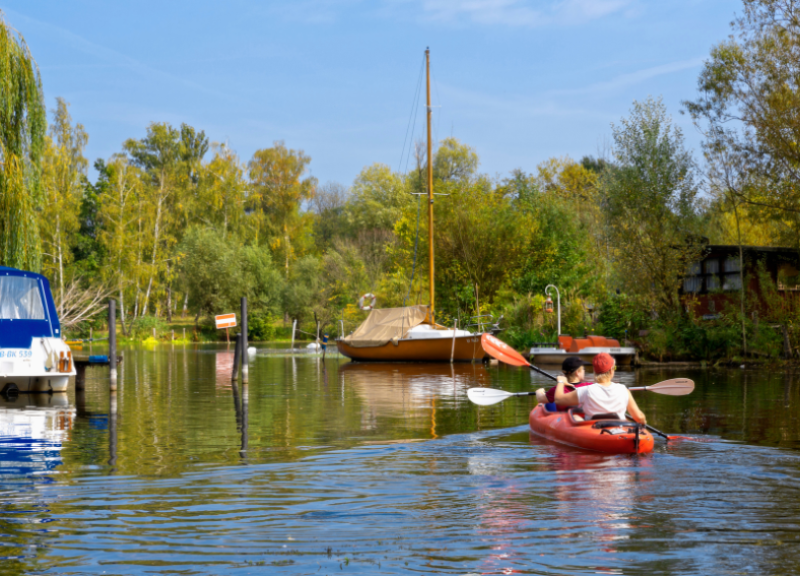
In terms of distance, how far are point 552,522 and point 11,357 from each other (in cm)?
1581

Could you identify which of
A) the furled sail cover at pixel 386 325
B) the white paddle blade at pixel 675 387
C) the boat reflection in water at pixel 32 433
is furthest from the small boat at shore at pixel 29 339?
the furled sail cover at pixel 386 325

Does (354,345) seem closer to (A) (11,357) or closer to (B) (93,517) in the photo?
(A) (11,357)

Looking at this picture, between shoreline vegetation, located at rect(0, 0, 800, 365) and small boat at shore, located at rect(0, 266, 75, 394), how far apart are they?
2.13 m

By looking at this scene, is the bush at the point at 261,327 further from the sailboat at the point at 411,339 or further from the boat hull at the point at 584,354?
the boat hull at the point at 584,354

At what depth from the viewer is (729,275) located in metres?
40.0

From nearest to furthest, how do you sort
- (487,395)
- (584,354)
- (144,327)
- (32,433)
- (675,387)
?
(32,433)
(675,387)
(487,395)
(584,354)
(144,327)

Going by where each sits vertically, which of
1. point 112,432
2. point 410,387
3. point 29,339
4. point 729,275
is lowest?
point 410,387

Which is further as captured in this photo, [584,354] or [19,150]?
[584,354]

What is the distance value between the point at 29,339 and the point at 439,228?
3231 cm

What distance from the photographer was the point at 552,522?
8117 millimetres

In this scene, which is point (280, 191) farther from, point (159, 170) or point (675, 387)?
point (675, 387)

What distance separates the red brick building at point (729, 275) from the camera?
123ft

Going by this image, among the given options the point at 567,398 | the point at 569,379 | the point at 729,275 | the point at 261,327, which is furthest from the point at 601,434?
the point at 261,327

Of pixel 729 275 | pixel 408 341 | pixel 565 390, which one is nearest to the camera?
pixel 565 390
